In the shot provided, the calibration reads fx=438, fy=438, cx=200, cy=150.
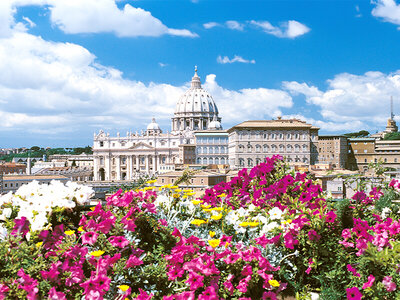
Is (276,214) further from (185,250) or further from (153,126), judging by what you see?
(153,126)

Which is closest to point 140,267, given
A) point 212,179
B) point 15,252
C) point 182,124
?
point 15,252

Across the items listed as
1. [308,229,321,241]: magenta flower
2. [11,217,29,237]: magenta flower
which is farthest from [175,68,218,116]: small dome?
[11,217,29,237]: magenta flower

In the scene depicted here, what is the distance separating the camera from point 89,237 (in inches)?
158

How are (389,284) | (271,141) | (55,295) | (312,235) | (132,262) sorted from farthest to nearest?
(271,141) → (312,235) → (389,284) → (132,262) → (55,295)

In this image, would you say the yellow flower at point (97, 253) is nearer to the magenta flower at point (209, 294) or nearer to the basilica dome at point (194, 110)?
the magenta flower at point (209, 294)

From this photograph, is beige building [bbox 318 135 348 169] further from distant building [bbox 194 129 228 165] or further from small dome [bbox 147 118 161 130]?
small dome [bbox 147 118 161 130]

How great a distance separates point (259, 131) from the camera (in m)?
62.6

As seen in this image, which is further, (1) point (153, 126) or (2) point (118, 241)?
(1) point (153, 126)

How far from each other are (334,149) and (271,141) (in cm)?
1782

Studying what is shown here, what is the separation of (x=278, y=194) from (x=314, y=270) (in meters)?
1.43

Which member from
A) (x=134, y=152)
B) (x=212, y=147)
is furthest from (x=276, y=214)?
(x=134, y=152)

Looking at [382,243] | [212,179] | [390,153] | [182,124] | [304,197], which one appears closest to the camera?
[382,243]

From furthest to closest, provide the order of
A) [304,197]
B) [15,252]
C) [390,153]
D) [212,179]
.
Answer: [390,153] < [212,179] < [304,197] < [15,252]

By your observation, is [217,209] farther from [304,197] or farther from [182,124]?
[182,124]
